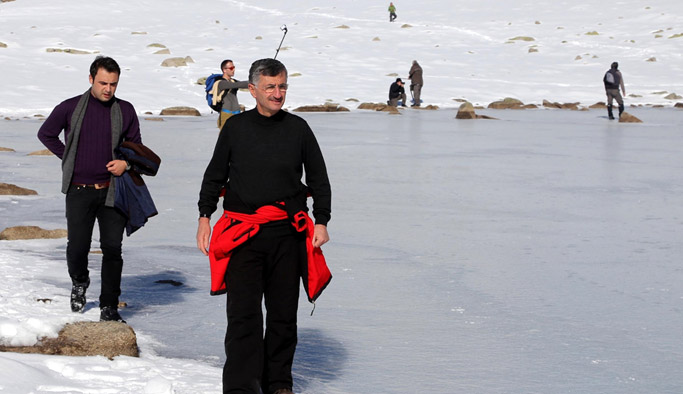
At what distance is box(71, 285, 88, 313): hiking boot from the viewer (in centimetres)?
560

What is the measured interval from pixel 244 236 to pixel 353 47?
158 feet

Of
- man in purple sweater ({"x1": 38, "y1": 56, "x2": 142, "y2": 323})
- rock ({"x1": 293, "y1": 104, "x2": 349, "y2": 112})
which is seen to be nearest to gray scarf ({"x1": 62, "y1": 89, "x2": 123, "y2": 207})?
man in purple sweater ({"x1": 38, "y1": 56, "x2": 142, "y2": 323})

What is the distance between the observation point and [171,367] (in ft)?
15.1

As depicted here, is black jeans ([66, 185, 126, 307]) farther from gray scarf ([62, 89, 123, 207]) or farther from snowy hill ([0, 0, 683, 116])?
snowy hill ([0, 0, 683, 116])

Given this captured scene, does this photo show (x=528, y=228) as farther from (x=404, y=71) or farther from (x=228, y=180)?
(x=404, y=71)

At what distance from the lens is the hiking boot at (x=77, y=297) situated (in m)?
5.60

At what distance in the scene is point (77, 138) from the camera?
17.3 ft

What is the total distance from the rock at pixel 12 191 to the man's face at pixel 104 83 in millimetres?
6047

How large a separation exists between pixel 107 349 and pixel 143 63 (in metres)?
38.4

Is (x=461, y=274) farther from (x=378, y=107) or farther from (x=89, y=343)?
(x=378, y=107)

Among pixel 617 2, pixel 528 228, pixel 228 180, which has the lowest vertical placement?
pixel 528 228

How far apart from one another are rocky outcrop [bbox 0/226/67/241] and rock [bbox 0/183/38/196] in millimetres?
2620

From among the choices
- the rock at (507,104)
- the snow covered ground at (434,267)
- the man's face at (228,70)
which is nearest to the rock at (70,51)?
the snow covered ground at (434,267)

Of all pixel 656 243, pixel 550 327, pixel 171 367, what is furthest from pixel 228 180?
pixel 656 243
